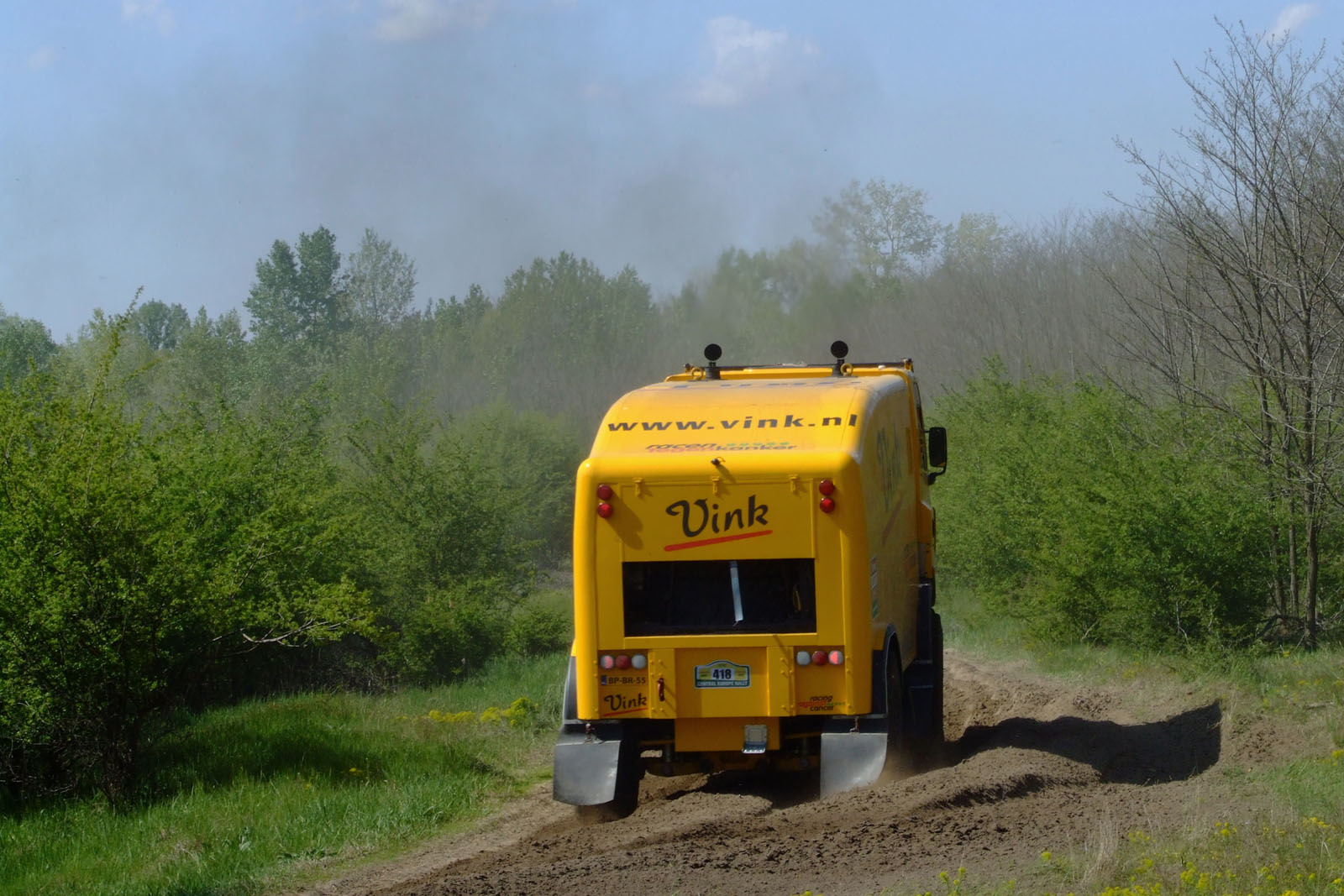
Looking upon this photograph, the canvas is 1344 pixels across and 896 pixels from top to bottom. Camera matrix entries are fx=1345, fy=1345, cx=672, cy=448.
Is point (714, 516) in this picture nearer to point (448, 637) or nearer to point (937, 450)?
point (937, 450)

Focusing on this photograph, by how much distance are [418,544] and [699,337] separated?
1570 centimetres

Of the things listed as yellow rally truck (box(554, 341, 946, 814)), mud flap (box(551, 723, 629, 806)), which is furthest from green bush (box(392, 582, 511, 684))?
yellow rally truck (box(554, 341, 946, 814))

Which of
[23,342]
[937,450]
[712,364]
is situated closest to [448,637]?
[937,450]

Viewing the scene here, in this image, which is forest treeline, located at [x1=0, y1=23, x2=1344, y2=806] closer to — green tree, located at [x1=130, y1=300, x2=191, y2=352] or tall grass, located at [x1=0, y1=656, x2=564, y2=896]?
tall grass, located at [x1=0, y1=656, x2=564, y2=896]

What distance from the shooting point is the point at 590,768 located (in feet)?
29.8

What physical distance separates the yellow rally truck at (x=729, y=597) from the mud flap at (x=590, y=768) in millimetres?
12

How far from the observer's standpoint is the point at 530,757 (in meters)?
13.5

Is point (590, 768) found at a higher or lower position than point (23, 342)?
lower

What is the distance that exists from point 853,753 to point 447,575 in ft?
56.7

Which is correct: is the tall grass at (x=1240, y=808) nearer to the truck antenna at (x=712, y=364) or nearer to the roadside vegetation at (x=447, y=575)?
the roadside vegetation at (x=447, y=575)

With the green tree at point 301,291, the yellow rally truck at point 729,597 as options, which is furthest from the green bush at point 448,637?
the green tree at point 301,291

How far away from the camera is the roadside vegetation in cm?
1060

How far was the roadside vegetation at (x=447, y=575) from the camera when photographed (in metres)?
10.6

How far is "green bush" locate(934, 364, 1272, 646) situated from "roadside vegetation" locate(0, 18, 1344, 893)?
0.05 metres
